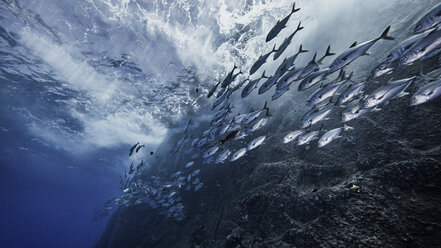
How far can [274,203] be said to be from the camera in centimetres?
538

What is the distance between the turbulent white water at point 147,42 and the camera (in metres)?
9.03

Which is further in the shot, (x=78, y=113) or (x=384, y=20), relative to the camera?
(x=78, y=113)

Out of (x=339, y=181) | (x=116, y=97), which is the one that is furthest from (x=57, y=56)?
(x=339, y=181)

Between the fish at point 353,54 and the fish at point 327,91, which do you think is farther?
the fish at point 327,91

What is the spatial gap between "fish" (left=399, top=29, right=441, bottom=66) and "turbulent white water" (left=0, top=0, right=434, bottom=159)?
655 cm

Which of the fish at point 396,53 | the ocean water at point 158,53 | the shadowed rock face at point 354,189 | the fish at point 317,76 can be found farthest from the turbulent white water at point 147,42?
the fish at point 317,76

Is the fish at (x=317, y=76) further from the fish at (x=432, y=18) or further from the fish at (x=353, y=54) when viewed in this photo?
the fish at (x=432, y=18)

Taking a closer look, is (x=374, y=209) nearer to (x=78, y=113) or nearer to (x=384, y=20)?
(x=384, y=20)

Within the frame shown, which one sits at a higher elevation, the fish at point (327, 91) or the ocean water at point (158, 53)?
the ocean water at point (158, 53)

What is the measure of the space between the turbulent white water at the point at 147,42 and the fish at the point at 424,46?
6554 millimetres

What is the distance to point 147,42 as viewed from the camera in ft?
35.5

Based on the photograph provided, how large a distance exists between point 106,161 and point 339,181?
1654 inches

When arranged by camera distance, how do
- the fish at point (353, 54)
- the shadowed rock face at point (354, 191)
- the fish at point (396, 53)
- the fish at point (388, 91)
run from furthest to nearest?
the shadowed rock face at point (354, 191)
the fish at point (388, 91)
the fish at point (353, 54)
the fish at point (396, 53)

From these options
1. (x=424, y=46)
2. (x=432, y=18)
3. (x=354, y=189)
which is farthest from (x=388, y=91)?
(x=354, y=189)
